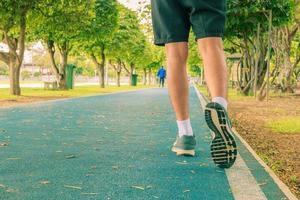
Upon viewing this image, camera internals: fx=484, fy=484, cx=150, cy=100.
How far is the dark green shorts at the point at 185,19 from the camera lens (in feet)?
11.1

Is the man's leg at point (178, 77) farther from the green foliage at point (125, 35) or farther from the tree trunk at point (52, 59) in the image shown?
the green foliage at point (125, 35)

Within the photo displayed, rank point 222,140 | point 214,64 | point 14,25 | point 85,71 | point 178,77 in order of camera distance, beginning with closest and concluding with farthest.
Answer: point 222,140 → point 214,64 → point 178,77 → point 14,25 → point 85,71

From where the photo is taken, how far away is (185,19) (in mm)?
3654

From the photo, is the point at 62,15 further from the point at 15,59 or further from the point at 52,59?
the point at 52,59

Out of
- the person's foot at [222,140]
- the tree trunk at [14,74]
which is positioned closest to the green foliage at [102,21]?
the tree trunk at [14,74]

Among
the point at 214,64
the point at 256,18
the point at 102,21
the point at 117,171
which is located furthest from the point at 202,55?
the point at 102,21

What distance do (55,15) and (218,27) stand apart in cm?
1584

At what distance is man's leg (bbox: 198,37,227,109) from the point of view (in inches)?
132

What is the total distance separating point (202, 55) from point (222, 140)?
754 mm

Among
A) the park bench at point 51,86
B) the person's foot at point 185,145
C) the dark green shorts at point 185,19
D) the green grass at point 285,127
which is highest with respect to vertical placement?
the dark green shorts at point 185,19

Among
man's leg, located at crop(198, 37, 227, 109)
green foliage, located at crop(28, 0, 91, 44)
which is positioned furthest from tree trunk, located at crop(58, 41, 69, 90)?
man's leg, located at crop(198, 37, 227, 109)

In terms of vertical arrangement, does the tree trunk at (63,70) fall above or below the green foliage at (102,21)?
below

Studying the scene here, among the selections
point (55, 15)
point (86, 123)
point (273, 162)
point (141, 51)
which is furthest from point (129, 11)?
point (273, 162)

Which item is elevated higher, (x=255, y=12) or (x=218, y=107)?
(x=255, y=12)
